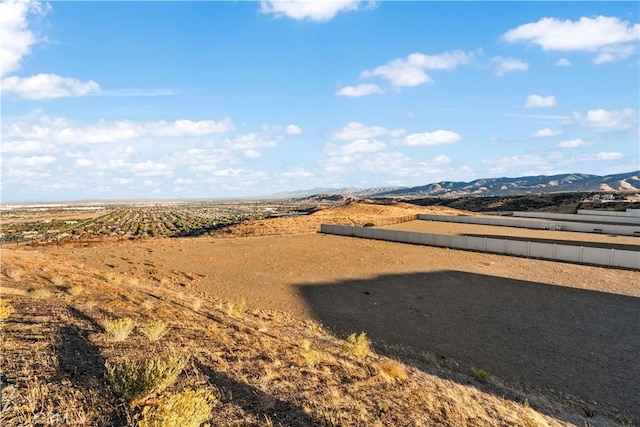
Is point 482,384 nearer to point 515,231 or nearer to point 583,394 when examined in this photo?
point 583,394

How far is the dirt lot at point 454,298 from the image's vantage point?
12.2 m

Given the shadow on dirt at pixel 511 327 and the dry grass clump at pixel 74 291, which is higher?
the dry grass clump at pixel 74 291

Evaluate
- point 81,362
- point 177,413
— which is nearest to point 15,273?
point 81,362

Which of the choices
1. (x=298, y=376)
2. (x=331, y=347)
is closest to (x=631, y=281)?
(x=331, y=347)

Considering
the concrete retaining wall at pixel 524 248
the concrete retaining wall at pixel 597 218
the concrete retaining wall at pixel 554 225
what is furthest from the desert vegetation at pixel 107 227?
the concrete retaining wall at pixel 597 218

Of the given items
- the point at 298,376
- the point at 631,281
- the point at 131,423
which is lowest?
the point at 631,281

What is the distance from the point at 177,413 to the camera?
5410 mm

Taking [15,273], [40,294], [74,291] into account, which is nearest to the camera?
[40,294]

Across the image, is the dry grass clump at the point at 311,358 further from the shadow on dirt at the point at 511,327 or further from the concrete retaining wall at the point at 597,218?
the concrete retaining wall at the point at 597,218

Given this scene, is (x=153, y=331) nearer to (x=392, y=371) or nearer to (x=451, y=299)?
(x=392, y=371)

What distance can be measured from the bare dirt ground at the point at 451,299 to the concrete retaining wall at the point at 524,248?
1.26 metres

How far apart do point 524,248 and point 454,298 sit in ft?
49.6

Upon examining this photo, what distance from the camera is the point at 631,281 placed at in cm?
2300

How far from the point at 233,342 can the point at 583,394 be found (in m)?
10.5
